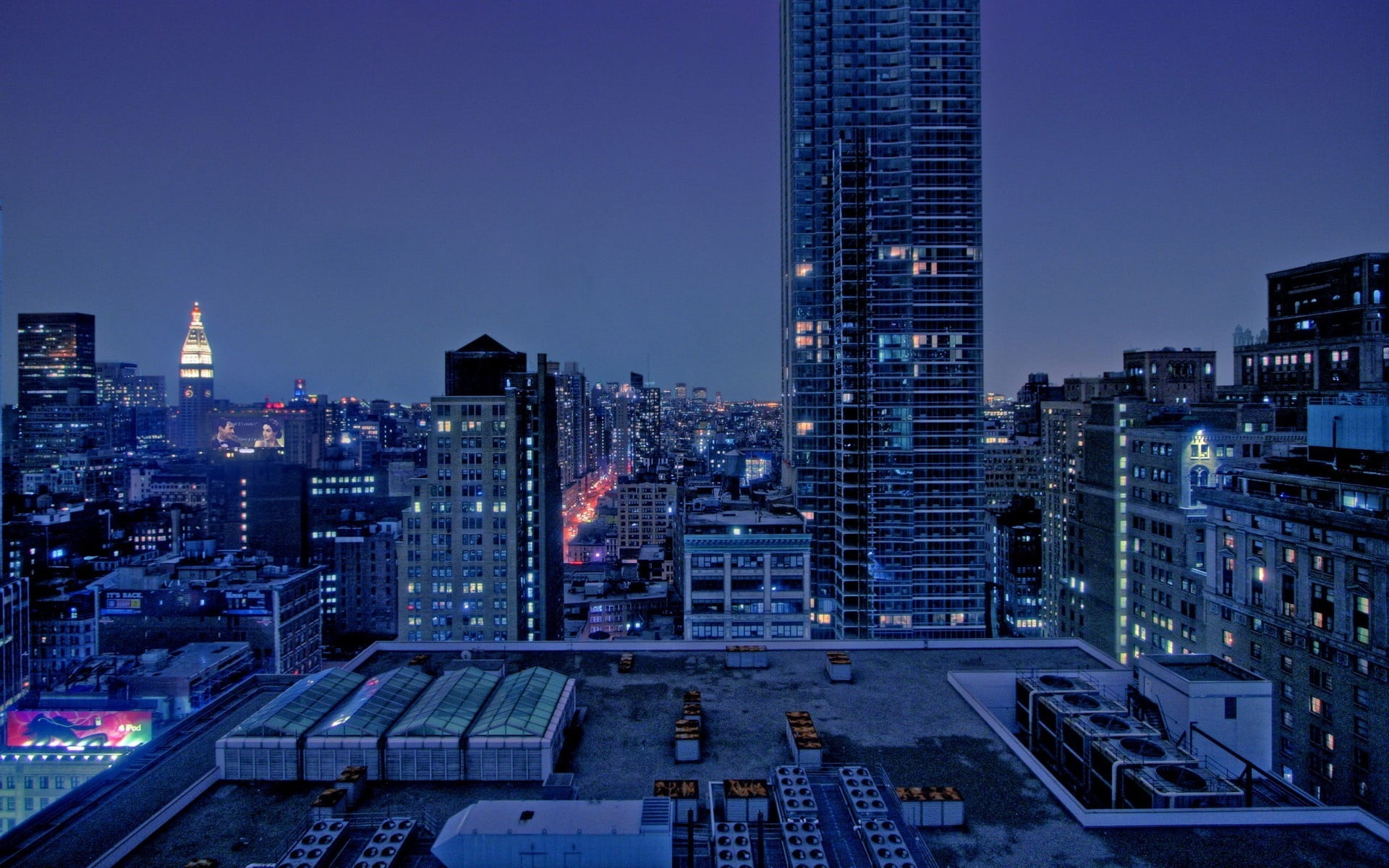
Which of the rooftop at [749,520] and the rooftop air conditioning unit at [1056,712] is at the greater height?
the rooftop at [749,520]

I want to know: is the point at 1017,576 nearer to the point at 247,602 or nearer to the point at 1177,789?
the point at 1177,789

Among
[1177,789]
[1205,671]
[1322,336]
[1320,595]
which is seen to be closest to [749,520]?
[1320,595]

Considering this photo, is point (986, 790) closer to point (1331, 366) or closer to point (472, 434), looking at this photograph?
point (472, 434)

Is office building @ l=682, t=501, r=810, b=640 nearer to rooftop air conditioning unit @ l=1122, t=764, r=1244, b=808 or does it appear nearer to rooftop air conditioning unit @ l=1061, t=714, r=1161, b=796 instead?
rooftop air conditioning unit @ l=1061, t=714, r=1161, b=796

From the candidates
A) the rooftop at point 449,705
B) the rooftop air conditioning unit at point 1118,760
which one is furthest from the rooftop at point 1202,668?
the rooftop at point 449,705

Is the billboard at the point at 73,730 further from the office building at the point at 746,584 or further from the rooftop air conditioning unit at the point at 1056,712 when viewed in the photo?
the rooftop air conditioning unit at the point at 1056,712

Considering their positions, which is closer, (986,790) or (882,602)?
(986,790)

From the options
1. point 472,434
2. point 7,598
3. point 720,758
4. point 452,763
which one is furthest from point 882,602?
point 7,598
